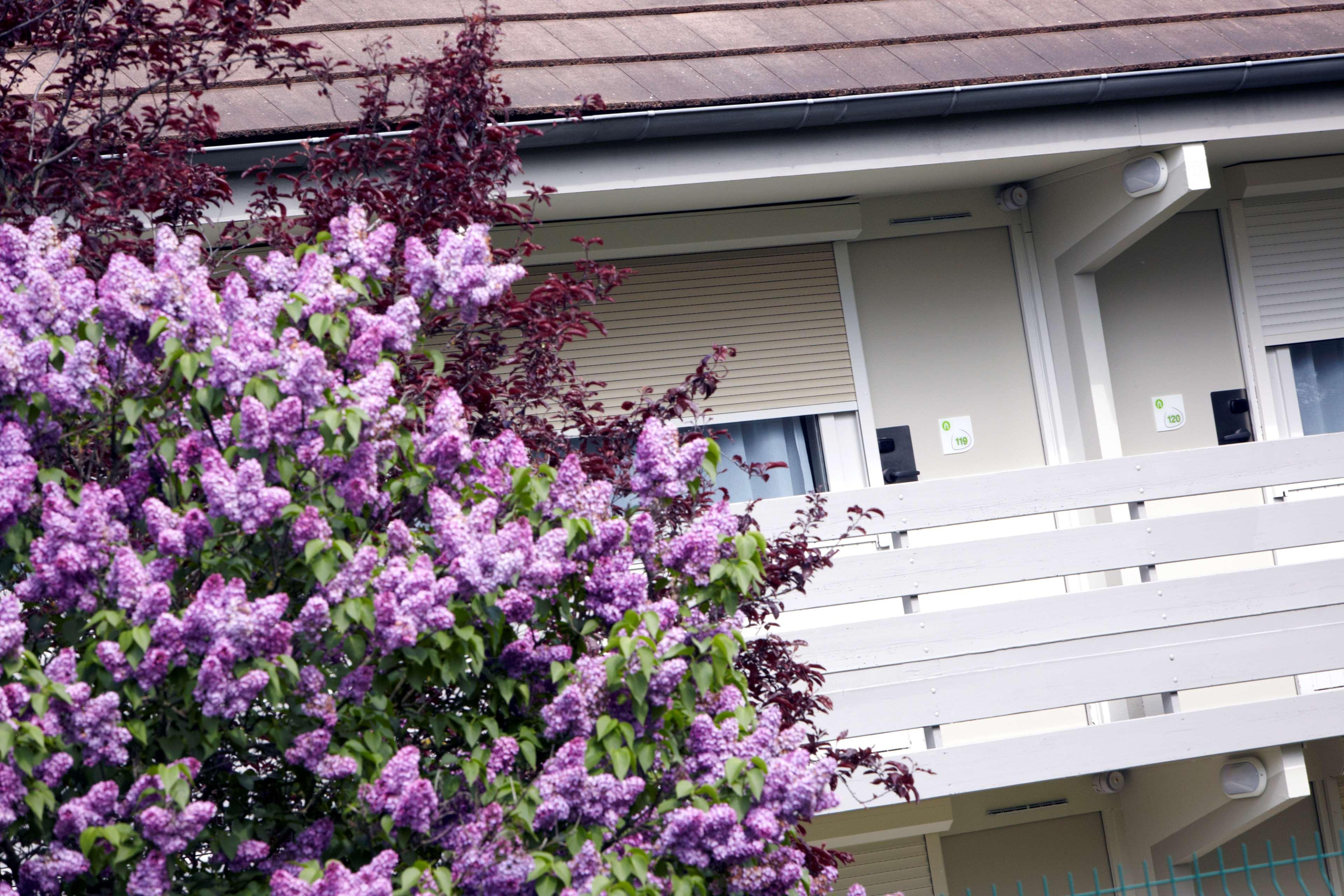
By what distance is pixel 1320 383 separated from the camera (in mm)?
7562

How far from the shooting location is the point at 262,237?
3861mm

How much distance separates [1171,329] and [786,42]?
2732 mm

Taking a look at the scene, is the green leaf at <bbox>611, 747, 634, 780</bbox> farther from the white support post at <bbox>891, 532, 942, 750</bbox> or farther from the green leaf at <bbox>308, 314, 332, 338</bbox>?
the white support post at <bbox>891, 532, 942, 750</bbox>

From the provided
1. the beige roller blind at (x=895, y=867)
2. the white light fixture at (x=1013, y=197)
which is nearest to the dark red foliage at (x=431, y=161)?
the white light fixture at (x=1013, y=197)

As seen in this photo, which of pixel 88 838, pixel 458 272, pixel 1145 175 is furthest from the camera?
pixel 1145 175

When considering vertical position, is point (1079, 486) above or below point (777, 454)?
below

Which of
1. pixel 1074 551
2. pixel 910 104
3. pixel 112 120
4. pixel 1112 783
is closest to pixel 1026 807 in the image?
pixel 1112 783

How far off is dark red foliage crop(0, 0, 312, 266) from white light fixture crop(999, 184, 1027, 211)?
14.0ft

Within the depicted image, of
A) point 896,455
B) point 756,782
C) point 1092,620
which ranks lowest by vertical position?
point 1092,620

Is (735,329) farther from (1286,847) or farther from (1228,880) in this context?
(1286,847)

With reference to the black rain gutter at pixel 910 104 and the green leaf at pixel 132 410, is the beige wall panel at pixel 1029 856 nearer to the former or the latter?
the black rain gutter at pixel 910 104

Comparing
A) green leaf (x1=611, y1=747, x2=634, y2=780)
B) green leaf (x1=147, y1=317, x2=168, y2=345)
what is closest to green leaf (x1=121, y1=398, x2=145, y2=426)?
green leaf (x1=147, y1=317, x2=168, y2=345)

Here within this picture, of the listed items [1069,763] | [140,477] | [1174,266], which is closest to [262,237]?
[140,477]

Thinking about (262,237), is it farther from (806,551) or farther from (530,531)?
(806,551)
